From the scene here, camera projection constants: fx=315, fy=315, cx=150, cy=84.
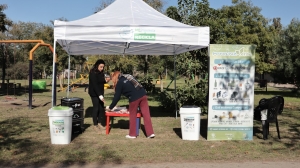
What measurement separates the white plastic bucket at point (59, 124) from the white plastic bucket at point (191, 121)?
260cm

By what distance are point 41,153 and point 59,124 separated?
0.83 m

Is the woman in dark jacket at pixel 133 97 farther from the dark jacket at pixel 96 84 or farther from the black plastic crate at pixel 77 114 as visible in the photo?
the black plastic crate at pixel 77 114

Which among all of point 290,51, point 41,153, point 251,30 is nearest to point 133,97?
point 41,153

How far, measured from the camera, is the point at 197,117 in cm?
732

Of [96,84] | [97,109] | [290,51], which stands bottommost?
[97,109]

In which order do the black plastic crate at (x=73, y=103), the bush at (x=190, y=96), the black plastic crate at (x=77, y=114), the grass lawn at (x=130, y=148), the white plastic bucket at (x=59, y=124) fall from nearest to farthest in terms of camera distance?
the grass lawn at (x=130, y=148) < the white plastic bucket at (x=59, y=124) < the black plastic crate at (x=73, y=103) < the black plastic crate at (x=77, y=114) < the bush at (x=190, y=96)

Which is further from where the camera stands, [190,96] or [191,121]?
[190,96]

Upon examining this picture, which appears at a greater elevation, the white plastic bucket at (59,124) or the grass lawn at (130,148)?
the white plastic bucket at (59,124)

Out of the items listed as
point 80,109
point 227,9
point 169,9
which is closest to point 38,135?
point 80,109

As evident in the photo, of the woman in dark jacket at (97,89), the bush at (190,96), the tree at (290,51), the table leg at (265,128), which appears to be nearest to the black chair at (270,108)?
the table leg at (265,128)

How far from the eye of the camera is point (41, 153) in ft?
20.1

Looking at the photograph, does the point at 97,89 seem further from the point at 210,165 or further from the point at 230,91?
the point at 210,165

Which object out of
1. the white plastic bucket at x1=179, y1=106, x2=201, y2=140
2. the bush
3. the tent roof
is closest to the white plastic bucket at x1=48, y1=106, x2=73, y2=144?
the tent roof

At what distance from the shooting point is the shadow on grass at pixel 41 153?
5.58 meters
